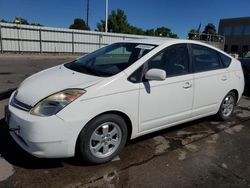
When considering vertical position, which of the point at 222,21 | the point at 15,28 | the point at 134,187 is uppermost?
the point at 222,21

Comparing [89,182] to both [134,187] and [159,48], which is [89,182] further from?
[159,48]

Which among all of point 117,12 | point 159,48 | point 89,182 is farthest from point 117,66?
point 117,12

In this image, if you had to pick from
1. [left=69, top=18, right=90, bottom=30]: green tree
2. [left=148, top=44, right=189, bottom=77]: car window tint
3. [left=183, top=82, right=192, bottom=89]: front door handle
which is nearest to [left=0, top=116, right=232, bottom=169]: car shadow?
[left=148, top=44, right=189, bottom=77]: car window tint

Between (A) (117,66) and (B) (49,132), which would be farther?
(A) (117,66)

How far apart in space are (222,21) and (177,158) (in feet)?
186

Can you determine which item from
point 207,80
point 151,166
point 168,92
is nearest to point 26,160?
point 151,166

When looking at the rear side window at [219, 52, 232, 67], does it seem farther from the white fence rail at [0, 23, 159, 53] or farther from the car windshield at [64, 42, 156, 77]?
the white fence rail at [0, 23, 159, 53]

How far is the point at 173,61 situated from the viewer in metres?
3.89

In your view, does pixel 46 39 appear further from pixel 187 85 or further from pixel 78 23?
pixel 78 23

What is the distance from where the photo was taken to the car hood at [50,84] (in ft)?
9.85

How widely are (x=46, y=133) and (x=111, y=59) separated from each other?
1.74 meters

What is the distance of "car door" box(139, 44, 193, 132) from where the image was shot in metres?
3.45

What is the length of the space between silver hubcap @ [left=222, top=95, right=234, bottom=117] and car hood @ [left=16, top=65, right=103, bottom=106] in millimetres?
2821

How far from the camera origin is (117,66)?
11.6 feet
